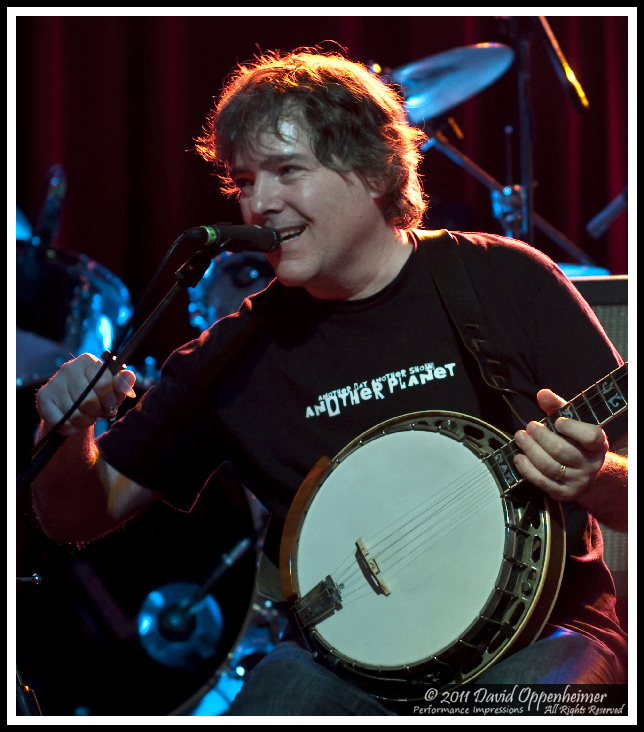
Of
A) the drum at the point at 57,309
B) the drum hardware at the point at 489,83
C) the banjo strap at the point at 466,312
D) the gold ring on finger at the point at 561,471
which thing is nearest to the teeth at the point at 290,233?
the banjo strap at the point at 466,312

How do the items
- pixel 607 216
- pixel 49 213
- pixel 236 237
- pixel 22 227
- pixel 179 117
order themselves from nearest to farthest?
pixel 236 237 → pixel 49 213 → pixel 607 216 → pixel 22 227 → pixel 179 117

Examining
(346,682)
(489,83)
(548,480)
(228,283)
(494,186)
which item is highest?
(489,83)

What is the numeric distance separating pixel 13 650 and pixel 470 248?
1321 mm

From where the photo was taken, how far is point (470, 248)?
1795 mm

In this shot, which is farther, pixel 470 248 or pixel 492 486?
pixel 470 248

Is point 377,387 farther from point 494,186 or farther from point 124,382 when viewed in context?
point 494,186

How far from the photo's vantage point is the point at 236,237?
4.75ft

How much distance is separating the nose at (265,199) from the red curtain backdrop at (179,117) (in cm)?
187

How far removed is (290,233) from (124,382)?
0.49m

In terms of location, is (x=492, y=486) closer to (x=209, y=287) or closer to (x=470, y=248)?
(x=470, y=248)

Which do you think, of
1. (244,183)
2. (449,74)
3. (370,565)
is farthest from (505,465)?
(449,74)

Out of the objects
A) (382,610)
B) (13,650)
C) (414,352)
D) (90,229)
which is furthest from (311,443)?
(90,229)

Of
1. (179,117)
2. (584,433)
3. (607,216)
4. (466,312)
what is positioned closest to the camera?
(584,433)

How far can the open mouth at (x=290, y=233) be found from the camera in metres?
1.70
